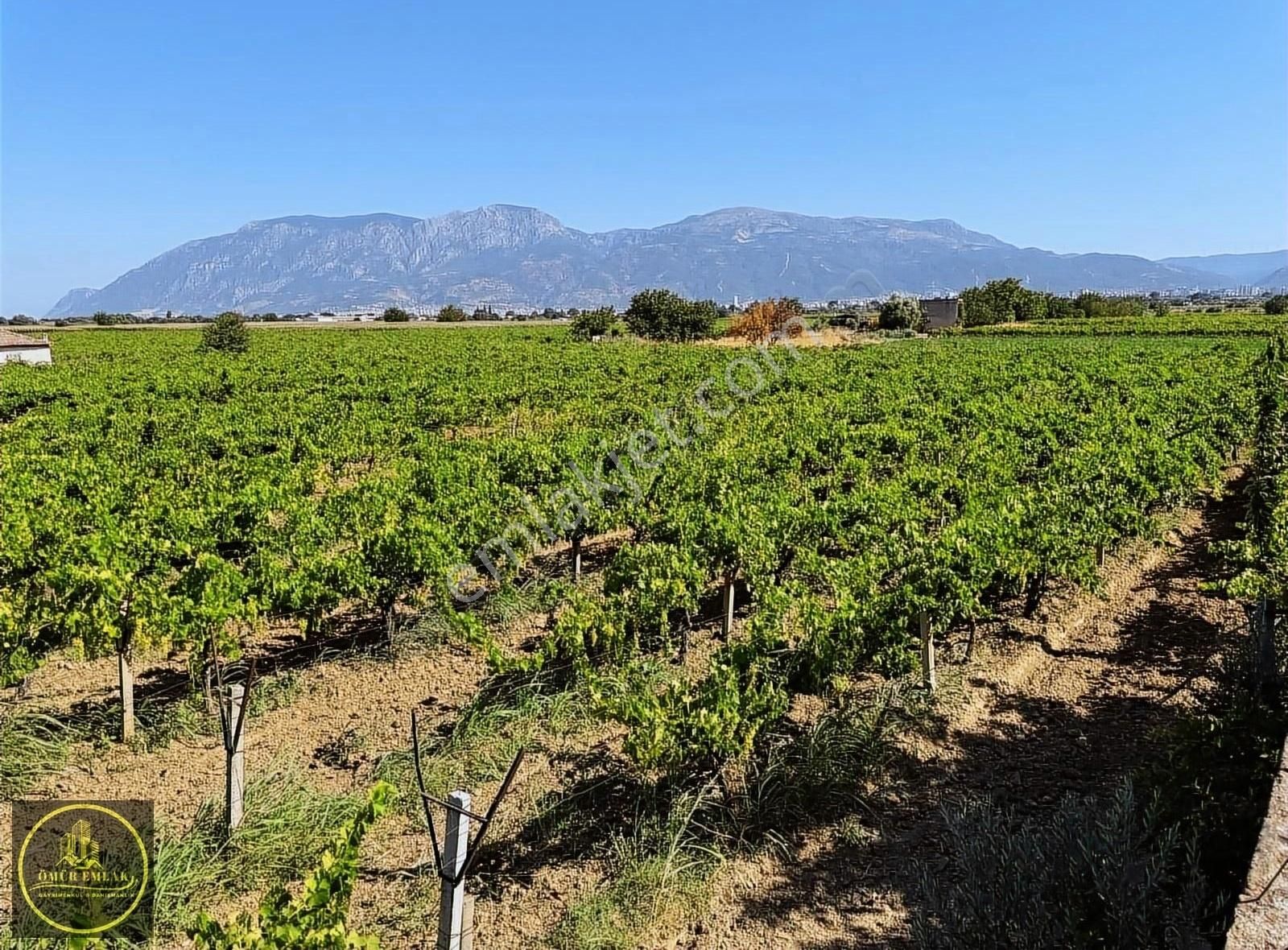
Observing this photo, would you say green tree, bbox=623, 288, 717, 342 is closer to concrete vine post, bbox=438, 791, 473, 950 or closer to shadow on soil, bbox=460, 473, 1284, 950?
shadow on soil, bbox=460, 473, 1284, 950

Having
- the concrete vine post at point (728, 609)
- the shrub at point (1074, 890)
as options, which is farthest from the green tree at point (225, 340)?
the shrub at point (1074, 890)

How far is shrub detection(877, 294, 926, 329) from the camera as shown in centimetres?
6944

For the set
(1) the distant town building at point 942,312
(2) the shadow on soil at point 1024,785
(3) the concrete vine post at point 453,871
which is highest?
(1) the distant town building at point 942,312

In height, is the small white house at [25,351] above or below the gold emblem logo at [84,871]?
above

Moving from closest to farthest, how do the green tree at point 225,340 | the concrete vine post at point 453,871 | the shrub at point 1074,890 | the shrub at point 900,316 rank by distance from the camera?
the shrub at point 1074,890
the concrete vine post at point 453,871
the green tree at point 225,340
the shrub at point 900,316

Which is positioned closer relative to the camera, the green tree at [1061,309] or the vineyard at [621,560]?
the vineyard at [621,560]

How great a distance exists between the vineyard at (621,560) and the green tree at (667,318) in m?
40.9

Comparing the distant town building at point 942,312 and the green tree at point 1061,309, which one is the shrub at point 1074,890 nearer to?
the distant town building at point 942,312

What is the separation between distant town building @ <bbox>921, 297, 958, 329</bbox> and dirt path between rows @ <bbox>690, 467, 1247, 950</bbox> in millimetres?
70416

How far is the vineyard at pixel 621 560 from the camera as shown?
6211 mm

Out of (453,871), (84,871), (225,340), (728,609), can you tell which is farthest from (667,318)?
(453,871)

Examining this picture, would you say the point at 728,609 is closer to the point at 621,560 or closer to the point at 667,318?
the point at 621,560

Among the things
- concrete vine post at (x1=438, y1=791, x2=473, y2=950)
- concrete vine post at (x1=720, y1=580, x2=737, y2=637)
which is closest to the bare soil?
concrete vine post at (x1=438, y1=791, x2=473, y2=950)

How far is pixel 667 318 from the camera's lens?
197ft
